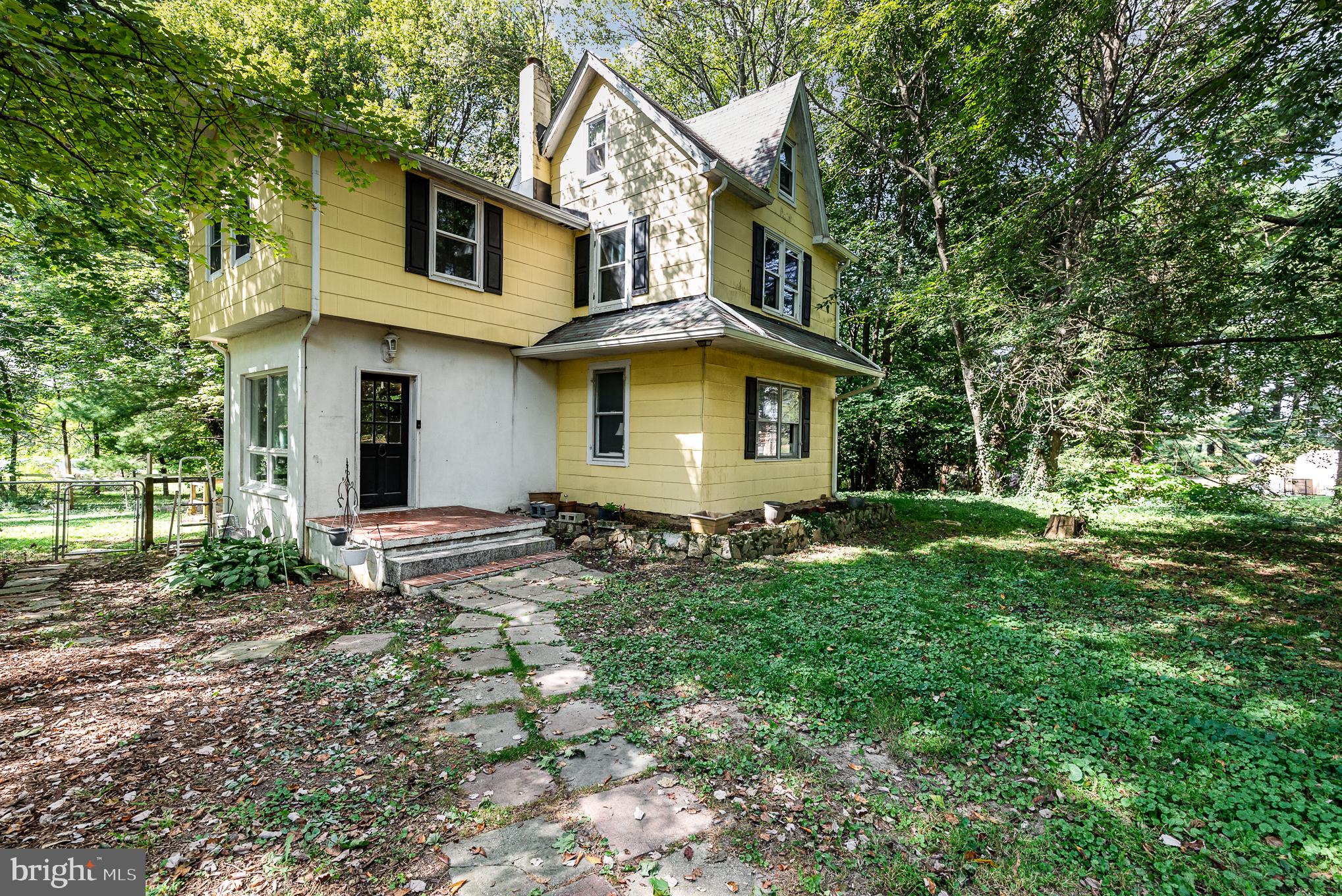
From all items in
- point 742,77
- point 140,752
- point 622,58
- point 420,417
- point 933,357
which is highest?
point 622,58

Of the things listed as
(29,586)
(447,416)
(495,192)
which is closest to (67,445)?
(29,586)

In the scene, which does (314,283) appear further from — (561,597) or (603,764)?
(603,764)

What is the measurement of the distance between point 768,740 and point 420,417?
269 inches

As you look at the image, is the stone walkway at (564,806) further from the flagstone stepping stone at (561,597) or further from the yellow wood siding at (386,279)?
the yellow wood siding at (386,279)

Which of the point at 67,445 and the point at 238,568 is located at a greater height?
the point at 67,445

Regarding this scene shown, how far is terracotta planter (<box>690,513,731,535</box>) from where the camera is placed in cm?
763

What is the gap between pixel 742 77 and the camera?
1695 centimetres

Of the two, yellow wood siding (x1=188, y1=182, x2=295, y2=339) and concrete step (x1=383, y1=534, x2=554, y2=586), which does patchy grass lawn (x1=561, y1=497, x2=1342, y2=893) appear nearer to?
concrete step (x1=383, y1=534, x2=554, y2=586)

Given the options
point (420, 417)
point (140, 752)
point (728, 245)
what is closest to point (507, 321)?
point (420, 417)

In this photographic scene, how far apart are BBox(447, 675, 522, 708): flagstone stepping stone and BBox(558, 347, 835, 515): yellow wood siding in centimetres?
447

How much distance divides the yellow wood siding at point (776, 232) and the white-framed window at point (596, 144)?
2.61m

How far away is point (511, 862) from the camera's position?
2.10 metres

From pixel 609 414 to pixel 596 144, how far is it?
4.94 m

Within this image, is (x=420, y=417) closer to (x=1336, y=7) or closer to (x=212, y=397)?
(x=212, y=397)
